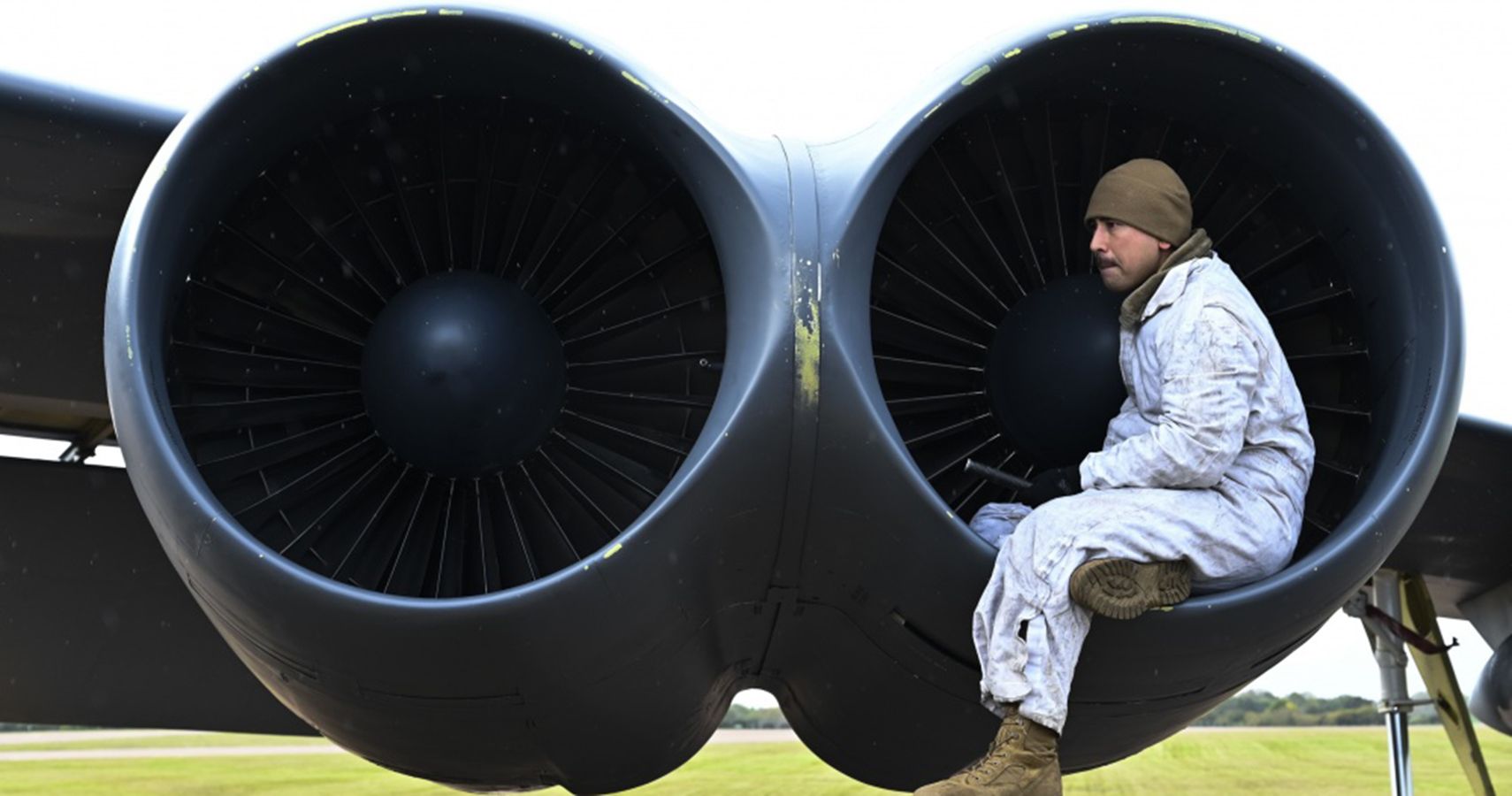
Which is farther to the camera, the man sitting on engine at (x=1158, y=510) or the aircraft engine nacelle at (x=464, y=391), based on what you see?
the aircraft engine nacelle at (x=464, y=391)

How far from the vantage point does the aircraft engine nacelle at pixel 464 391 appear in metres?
2.74

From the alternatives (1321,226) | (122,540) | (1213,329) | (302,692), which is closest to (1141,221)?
(1213,329)

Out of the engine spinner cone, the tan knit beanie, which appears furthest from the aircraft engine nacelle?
the tan knit beanie

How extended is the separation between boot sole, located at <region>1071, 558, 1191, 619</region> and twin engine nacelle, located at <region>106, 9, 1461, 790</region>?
6.4 inches

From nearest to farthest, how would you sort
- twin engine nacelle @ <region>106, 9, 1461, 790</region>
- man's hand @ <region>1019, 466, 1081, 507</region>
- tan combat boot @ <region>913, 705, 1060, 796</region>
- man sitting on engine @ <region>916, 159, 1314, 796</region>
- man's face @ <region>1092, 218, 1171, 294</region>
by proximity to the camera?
tan combat boot @ <region>913, 705, 1060, 796</region>
man sitting on engine @ <region>916, 159, 1314, 796</region>
twin engine nacelle @ <region>106, 9, 1461, 790</region>
man's face @ <region>1092, 218, 1171, 294</region>
man's hand @ <region>1019, 466, 1081, 507</region>

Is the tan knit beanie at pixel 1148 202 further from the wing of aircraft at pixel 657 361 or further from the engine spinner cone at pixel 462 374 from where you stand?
the engine spinner cone at pixel 462 374

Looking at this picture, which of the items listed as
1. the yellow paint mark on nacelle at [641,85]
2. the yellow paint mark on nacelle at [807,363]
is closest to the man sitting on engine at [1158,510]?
the yellow paint mark on nacelle at [807,363]

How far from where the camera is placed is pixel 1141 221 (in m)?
2.95

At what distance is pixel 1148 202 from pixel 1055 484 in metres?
0.60

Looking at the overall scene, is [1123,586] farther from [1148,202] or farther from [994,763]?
[1148,202]

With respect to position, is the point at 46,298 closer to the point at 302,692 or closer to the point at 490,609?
the point at 302,692

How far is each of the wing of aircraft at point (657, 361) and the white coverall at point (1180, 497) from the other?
0.14m

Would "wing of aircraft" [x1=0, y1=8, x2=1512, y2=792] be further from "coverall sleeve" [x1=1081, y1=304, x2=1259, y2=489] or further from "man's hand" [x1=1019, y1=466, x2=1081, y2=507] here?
"coverall sleeve" [x1=1081, y1=304, x2=1259, y2=489]

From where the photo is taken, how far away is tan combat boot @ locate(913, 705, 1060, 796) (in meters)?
2.44
